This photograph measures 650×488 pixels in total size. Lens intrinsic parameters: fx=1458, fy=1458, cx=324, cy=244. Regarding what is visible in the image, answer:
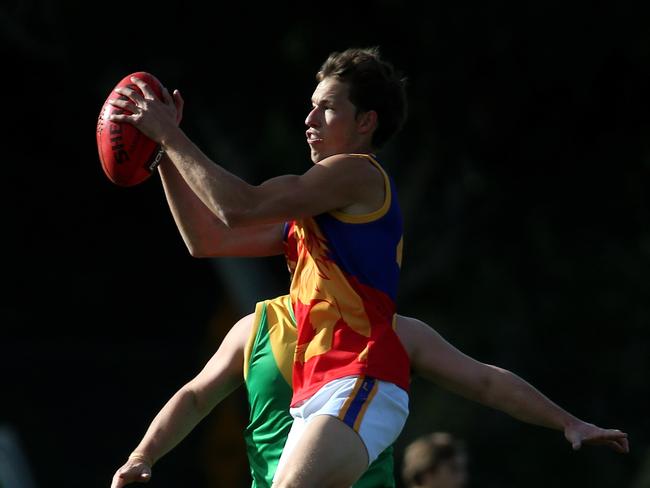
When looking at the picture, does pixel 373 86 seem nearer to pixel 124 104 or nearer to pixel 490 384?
pixel 124 104

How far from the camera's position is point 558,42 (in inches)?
467

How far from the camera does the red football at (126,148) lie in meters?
5.14

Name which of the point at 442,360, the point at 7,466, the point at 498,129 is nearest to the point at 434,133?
the point at 498,129

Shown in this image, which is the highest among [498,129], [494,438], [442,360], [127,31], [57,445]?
[127,31]

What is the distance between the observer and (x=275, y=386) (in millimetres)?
5605

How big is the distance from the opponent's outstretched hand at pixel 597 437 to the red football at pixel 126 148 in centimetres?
180

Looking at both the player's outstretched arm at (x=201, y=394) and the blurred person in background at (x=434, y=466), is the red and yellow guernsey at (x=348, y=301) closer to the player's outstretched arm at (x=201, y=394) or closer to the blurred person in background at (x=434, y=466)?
the player's outstretched arm at (x=201, y=394)

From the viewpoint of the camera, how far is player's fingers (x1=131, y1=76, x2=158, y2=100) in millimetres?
5145

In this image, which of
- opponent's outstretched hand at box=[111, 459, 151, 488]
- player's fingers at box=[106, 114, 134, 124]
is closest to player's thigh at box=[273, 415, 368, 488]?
opponent's outstretched hand at box=[111, 459, 151, 488]

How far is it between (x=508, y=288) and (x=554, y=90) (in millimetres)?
2864

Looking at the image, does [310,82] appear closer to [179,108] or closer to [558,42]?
[558,42]

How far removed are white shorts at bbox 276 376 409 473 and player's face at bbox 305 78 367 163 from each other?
2.92ft

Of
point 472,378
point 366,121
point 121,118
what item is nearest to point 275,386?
point 472,378

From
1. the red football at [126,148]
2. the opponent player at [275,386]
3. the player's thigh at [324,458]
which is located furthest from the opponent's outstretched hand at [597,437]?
the red football at [126,148]
